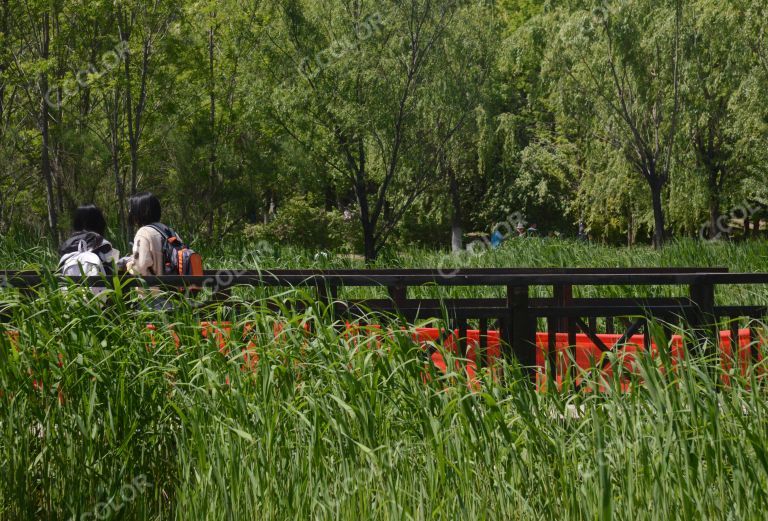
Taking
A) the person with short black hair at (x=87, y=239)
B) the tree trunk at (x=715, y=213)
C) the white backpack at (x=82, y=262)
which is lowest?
the tree trunk at (x=715, y=213)

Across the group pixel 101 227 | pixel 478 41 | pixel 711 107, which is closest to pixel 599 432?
pixel 101 227

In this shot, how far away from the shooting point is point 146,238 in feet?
20.5

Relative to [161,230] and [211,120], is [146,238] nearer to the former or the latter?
[161,230]

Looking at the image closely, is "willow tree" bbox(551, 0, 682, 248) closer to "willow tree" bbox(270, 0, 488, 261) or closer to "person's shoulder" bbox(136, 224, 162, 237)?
"willow tree" bbox(270, 0, 488, 261)

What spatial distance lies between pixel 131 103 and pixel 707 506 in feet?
45.8

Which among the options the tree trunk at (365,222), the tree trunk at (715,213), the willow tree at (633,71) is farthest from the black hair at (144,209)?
the tree trunk at (715,213)

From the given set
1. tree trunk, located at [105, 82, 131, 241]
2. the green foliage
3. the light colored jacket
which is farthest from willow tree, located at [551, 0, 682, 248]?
the light colored jacket

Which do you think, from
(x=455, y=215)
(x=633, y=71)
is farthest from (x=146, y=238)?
(x=455, y=215)

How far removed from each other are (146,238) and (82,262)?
413 mm

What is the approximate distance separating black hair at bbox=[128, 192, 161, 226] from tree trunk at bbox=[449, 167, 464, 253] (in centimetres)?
2282

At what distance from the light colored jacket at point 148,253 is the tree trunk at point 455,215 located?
75.1ft

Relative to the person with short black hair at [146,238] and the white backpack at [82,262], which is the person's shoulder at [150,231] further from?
the white backpack at [82,262]

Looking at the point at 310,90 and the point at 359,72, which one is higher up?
the point at 359,72

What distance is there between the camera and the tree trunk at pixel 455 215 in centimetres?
2964
